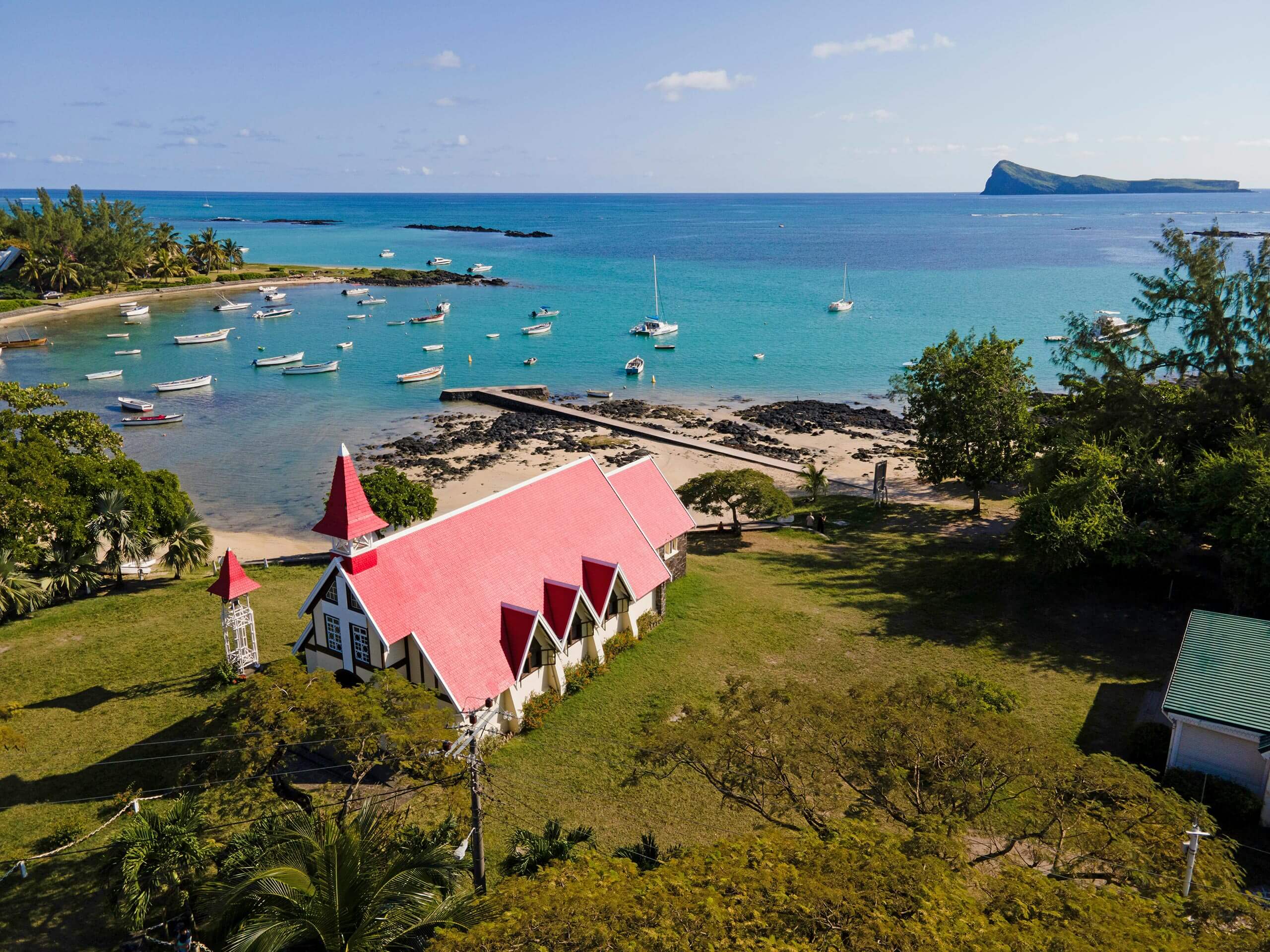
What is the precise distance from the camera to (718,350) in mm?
95625

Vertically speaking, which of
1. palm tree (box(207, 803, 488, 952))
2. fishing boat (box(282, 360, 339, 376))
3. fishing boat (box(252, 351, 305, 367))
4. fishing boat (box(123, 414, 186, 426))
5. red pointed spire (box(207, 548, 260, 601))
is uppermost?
fishing boat (box(252, 351, 305, 367))

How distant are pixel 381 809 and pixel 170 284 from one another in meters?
140

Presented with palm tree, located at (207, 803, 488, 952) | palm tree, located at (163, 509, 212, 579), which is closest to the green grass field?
palm tree, located at (163, 509, 212, 579)

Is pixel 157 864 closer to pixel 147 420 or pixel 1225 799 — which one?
pixel 1225 799

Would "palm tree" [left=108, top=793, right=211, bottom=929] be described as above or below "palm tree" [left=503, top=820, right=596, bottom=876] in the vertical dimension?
above

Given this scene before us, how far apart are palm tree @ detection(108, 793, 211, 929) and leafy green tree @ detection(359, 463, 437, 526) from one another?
64.2 ft

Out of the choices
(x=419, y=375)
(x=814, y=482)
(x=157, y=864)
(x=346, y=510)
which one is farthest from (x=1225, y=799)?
(x=419, y=375)

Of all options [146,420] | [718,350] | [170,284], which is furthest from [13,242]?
[718,350]

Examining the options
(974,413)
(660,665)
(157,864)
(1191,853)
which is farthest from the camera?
(974,413)

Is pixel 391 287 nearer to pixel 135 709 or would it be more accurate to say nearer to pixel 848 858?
pixel 135 709

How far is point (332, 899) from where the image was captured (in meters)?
Answer: 14.0

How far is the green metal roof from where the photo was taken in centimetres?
2177

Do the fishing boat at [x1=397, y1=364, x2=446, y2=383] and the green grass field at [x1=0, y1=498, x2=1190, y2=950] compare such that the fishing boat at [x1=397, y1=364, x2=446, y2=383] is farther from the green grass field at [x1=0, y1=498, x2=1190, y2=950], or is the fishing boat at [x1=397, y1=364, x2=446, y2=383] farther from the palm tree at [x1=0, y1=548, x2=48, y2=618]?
the palm tree at [x1=0, y1=548, x2=48, y2=618]

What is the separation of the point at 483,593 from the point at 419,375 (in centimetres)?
6063
